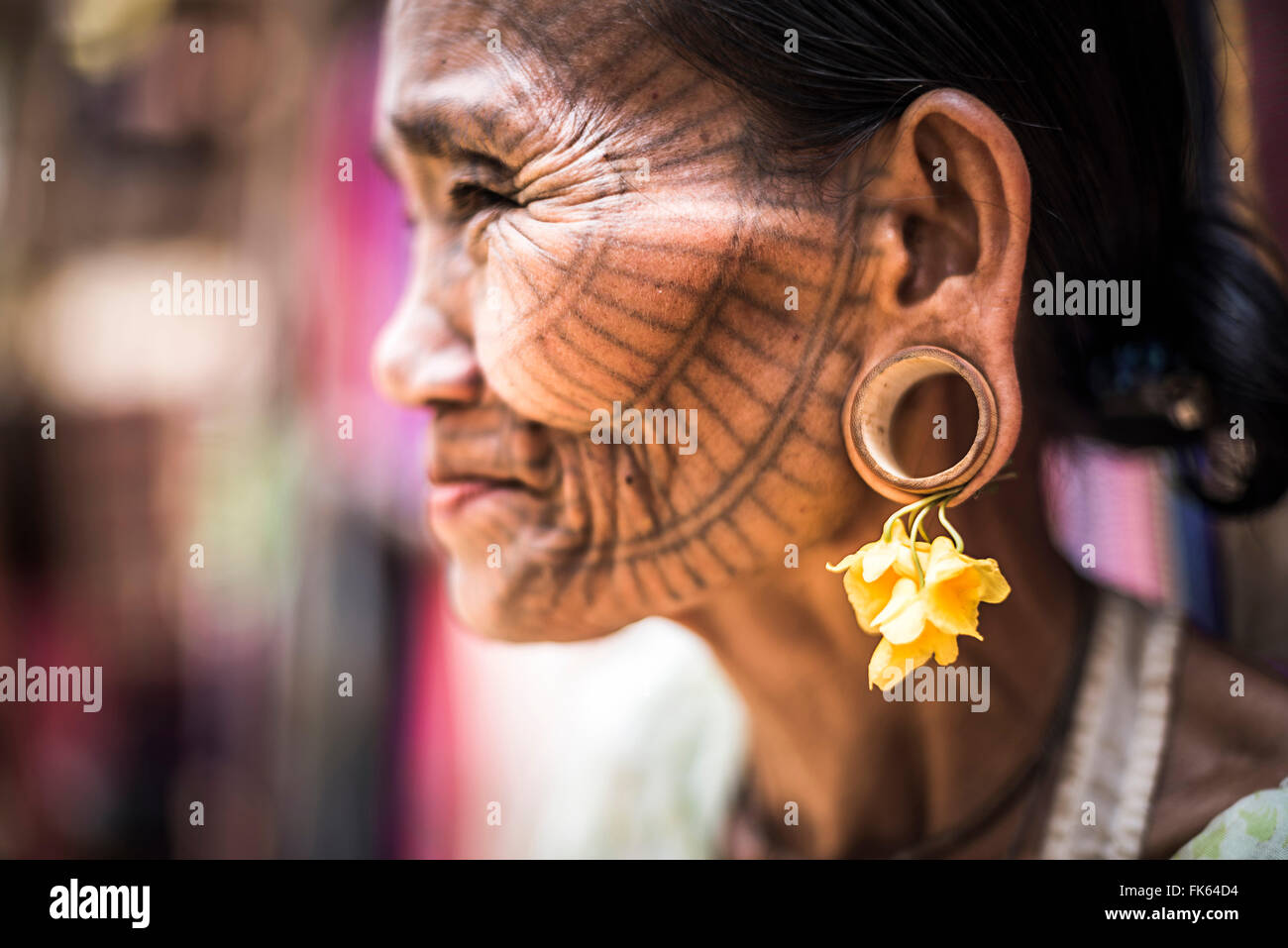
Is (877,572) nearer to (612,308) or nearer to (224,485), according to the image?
(612,308)

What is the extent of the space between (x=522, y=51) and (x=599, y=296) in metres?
0.19

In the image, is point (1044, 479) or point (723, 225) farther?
point (1044, 479)

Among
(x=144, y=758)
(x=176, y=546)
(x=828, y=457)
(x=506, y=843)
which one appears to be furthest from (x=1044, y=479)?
(x=144, y=758)

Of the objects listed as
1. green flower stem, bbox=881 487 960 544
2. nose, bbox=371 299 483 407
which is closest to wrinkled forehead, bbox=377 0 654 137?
nose, bbox=371 299 483 407

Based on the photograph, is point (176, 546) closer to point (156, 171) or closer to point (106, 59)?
point (156, 171)

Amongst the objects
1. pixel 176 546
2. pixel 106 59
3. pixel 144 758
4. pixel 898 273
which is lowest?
pixel 144 758

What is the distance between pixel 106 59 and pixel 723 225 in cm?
151

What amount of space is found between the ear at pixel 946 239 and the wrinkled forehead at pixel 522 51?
0.63ft

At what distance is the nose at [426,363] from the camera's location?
2.50ft

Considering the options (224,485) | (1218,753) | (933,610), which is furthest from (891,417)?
(224,485)

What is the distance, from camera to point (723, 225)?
64 cm

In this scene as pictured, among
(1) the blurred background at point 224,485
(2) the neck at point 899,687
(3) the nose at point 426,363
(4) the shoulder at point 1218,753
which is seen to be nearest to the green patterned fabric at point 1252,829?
(4) the shoulder at point 1218,753

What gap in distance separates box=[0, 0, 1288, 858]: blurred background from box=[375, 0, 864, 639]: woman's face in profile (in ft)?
2.38

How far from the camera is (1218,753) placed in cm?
76
